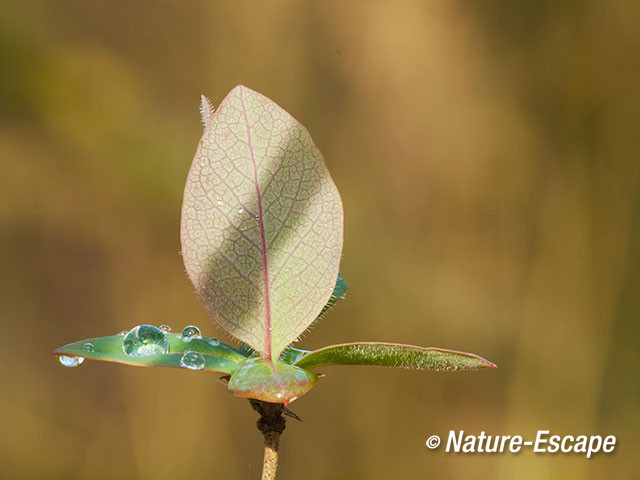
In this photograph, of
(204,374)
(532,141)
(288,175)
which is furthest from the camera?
(532,141)

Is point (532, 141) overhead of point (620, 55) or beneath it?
beneath

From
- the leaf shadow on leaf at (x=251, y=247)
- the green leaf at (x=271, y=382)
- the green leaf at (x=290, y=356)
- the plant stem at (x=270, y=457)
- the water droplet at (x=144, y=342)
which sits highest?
the leaf shadow on leaf at (x=251, y=247)

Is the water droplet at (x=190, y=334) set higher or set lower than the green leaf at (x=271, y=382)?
higher

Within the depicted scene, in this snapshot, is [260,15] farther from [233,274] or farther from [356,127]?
[233,274]

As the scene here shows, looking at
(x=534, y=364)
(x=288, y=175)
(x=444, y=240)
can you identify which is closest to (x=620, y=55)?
(x=444, y=240)
